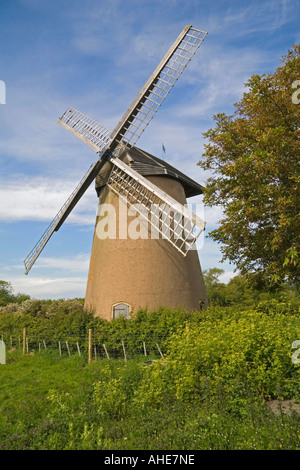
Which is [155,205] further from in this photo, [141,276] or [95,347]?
[95,347]

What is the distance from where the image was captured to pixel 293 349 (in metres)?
7.32

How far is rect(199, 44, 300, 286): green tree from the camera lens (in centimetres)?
1110

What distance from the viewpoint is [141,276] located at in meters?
14.5

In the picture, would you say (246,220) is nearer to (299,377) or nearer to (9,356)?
(299,377)

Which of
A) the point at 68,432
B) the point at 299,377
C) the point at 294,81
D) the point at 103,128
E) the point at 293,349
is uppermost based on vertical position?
the point at 103,128

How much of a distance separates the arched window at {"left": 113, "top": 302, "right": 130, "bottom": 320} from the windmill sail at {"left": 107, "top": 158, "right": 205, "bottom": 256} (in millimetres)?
3195

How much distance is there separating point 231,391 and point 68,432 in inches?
119

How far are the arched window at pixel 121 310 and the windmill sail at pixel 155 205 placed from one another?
10.5 feet

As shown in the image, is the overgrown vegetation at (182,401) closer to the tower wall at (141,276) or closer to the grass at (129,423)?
the grass at (129,423)

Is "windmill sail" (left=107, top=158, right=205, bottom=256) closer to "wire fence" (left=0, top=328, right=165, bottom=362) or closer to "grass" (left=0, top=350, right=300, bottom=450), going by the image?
"wire fence" (left=0, top=328, right=165, bottom=362)

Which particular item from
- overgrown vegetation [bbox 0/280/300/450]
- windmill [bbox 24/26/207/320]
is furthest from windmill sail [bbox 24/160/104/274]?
overgrown vegetation [bbox 0/280/300/450]
